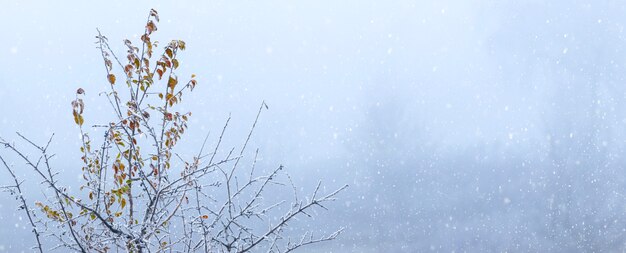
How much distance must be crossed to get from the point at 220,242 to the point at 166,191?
1.98 feet

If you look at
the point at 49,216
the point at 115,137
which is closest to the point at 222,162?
the point at 115,137

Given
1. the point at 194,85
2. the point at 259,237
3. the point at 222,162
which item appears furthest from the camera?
the point at 194,85

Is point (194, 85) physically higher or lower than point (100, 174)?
higher

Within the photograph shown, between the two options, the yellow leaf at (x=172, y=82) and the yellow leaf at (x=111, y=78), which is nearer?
the yellow leaf at (x=111, y=78)

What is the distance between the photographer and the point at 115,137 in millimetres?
5719

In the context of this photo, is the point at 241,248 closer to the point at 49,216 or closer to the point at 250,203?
the point at 250,203

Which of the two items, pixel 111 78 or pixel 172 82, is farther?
pixel 172 82

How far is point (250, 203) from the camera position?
525 centimetres

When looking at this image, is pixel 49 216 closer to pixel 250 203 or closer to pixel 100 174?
pixel 100 174

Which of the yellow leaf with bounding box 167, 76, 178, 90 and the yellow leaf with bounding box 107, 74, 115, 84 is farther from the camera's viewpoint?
the yellow leaf with bounding box 167, 76, 178, 90

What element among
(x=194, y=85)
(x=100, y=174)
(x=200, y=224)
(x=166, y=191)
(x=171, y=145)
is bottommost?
(x=200, y=224)

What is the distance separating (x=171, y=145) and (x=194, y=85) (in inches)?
23.5

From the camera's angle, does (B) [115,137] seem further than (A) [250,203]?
Yes

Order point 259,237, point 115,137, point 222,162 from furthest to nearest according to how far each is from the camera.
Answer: point 115,137 < point 259,237 < point 222,162
